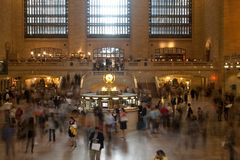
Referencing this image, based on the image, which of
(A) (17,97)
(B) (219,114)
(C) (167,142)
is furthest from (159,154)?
(A) (17,97)

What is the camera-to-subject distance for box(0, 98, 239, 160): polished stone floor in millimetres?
18141

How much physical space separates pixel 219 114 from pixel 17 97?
16797 mm

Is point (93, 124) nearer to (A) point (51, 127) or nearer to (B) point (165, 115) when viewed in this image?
(A) point (51, 127)

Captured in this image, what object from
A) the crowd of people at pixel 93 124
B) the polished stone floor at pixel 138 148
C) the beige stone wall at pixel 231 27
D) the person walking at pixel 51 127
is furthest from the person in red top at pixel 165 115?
the beige stone wall at pixel 231 27

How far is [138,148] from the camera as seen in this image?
65.5ft

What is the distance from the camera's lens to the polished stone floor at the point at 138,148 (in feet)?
59.5

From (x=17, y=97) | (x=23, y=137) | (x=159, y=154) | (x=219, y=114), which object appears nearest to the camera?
(x=159, y=154)

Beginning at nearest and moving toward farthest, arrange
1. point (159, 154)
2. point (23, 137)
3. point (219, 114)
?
1. point (159, 154)
2. point (23, 137)
3. point (219, 114)

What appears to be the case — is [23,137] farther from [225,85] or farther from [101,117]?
[225,85]

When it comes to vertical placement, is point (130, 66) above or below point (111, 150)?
above

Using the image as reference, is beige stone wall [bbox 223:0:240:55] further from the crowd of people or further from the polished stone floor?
the polished stone floor

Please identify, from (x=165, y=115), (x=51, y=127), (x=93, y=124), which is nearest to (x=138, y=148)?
(x=93, y=124)

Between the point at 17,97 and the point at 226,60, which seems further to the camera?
the point at 226,60

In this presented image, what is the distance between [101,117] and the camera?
73.0ft
